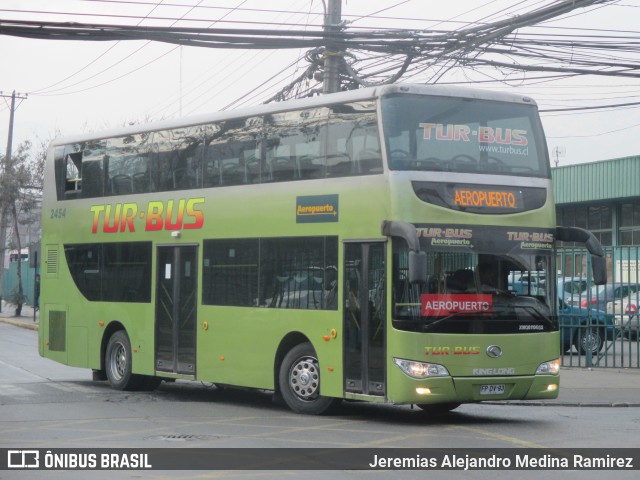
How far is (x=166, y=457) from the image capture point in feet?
35.4

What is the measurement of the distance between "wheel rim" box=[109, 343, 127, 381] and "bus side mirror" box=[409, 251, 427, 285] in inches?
286

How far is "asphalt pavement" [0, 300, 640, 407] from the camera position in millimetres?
17094

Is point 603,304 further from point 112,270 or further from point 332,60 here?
point 112,270

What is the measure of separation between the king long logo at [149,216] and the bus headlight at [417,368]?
15.2ft

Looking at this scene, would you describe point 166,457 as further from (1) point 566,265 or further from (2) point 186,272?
(1) point 566,265

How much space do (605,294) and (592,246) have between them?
746cm

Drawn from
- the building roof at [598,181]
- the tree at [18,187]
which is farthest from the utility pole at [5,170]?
the building roof at [598,181]

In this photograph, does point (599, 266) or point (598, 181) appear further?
point (598, 181)

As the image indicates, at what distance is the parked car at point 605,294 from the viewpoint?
2130 cm

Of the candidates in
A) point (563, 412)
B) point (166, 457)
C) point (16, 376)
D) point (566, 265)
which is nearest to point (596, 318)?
point (566, 265)

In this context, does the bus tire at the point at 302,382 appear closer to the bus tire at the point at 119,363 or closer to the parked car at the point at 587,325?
the bus tire at the point at 119,363

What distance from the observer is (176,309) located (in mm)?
17219

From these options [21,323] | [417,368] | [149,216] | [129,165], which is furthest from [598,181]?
[417,368]

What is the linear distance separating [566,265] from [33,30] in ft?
36.8
